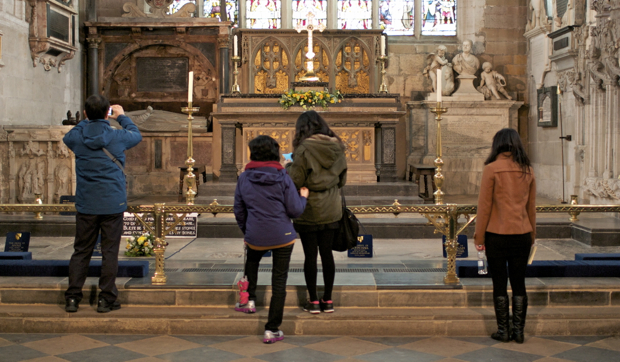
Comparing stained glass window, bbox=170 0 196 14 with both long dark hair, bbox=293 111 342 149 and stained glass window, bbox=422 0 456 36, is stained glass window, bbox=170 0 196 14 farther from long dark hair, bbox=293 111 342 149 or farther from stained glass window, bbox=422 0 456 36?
long dark hair, bbox=293 111 342 149

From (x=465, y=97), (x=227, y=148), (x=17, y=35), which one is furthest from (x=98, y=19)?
(x=465, y=97)

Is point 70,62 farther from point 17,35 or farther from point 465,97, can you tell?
point 465,97

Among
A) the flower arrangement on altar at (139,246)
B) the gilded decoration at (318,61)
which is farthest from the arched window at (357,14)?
the flower arrangement on altar at (139,246)

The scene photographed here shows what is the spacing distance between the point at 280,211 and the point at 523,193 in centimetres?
153

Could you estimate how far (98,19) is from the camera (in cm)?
1361

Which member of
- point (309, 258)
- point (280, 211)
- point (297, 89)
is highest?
point (297, 89)

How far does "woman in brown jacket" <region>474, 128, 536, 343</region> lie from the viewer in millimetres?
4363

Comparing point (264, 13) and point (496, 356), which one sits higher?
point (264, 13)

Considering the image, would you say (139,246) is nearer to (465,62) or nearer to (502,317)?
(502,317)

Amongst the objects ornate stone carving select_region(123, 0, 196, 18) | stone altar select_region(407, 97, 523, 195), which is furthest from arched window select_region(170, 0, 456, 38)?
stone altar select_region(407, 97, 523, 195)

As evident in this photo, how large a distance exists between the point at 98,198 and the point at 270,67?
922 centimetres

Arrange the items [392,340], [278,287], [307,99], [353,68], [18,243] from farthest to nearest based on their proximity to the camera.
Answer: [353,68]
[307,99]
[18,243]
[392,340]
[278,287]

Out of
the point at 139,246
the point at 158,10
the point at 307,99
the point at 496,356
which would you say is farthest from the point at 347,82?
the point at 496,356

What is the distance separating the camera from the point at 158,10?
44.8 feet
